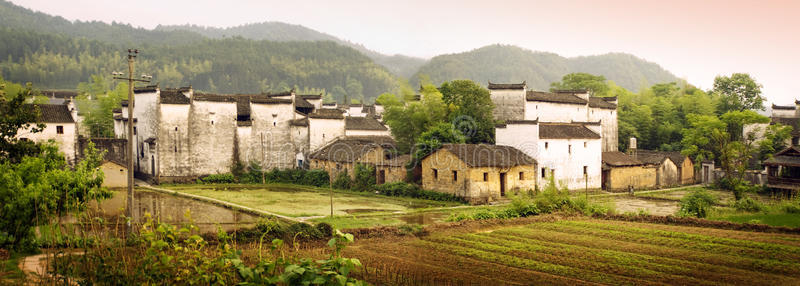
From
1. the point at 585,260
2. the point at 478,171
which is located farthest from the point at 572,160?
the point at 585,260

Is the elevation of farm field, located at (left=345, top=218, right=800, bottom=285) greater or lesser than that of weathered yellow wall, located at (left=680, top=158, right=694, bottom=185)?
lesser

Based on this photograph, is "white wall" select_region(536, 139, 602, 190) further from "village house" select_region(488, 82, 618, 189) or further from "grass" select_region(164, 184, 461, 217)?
"grass" select_region(164, 184, 461, 217)

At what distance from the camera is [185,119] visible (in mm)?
34719

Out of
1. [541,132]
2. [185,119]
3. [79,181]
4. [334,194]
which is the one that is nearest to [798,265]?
[79,181]

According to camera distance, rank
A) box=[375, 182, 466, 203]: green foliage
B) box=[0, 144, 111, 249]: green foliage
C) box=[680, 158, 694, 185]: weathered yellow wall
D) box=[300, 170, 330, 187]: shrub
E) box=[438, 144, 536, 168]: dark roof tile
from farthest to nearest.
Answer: box=[680, 158, 694, 185]: weathered yellow wall, box=[300, 170, 330, 187]: shrub, box=[375, 182, 466, 203]: green foliage, box=[438, 144, 536, 168]: dark roof tile, box=[0, 144, 111, 249]: green foliage

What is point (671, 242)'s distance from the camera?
15.0m

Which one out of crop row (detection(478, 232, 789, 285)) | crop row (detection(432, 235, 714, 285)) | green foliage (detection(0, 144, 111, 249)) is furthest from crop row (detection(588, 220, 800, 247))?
green foliage (detection(0, 144, 111, 249))

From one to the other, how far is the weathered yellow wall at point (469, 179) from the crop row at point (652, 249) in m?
9.12

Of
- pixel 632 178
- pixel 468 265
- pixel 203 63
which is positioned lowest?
pixel 468 265

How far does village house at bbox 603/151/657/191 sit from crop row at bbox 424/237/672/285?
20481 millimetres

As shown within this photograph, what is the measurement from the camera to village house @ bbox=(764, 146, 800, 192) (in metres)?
28.6

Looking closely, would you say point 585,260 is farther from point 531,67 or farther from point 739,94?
point 531,67

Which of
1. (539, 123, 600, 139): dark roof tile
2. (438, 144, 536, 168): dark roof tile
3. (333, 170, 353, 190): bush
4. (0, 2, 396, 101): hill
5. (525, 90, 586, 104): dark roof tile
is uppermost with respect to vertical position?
(0, 2, 396, 101): hill

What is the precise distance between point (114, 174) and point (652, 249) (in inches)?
1087
